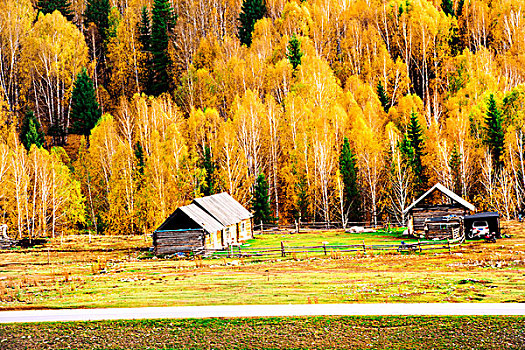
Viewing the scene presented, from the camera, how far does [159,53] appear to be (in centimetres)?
9306

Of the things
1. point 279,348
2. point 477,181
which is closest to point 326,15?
point 477,181

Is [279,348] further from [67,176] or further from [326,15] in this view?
[326,15]

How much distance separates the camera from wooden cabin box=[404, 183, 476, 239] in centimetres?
4909

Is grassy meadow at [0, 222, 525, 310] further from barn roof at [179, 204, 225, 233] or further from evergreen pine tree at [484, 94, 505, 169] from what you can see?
evergreen pine tree at [484, 94, 505, 169]

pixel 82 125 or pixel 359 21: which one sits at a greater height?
pixel 359 21

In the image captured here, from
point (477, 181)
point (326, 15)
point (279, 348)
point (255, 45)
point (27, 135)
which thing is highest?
point (326, 15)

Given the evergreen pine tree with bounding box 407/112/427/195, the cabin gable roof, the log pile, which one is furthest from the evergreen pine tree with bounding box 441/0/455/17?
the log pile

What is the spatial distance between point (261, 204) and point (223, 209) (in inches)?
478

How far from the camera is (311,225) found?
64562mm

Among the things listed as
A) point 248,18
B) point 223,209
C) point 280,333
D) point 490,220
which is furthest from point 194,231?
point 248,18

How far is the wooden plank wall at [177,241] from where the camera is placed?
45656 mm

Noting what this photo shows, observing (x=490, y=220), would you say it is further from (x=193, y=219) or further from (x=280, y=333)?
(x=280, y=333)

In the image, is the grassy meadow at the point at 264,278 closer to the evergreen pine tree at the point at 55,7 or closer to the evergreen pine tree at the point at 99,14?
the evergreen pine tree at the point at 99,14

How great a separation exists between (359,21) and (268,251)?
227 feet
